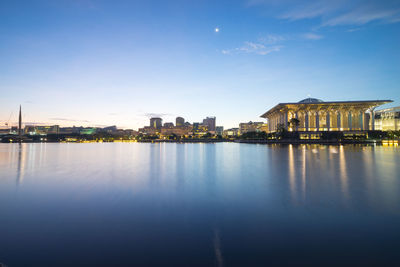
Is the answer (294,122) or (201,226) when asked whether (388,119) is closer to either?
(294,122)

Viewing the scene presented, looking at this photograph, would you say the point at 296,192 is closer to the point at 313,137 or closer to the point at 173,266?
the point at 173,266

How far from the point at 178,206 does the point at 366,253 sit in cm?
655

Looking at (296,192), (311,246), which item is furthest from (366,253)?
(296,192)

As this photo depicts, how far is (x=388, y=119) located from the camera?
13062 cm

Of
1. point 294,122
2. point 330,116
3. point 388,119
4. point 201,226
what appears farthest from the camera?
point 388,119

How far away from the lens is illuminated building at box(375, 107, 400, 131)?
126 m

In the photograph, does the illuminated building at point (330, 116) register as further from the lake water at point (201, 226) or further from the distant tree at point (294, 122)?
the lake water at point (201, 226)

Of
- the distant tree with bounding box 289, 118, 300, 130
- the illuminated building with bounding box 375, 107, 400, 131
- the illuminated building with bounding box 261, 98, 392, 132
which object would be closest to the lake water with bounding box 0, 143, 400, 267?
the distant tree with bounding box 289, 118, 300, 130

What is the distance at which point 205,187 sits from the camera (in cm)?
1350

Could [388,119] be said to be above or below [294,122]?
above

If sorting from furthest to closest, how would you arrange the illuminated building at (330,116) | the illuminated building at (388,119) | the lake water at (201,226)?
1. the illuminated building at (388,119)
2. the illuminated building at (330,116)
3. the lake water at (201,226)

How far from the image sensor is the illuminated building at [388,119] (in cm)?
12618

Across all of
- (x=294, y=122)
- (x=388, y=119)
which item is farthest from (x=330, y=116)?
(x=388, y=119)

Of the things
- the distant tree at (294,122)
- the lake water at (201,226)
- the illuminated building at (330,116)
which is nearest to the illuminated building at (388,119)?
the illuminated building at (330,116)
